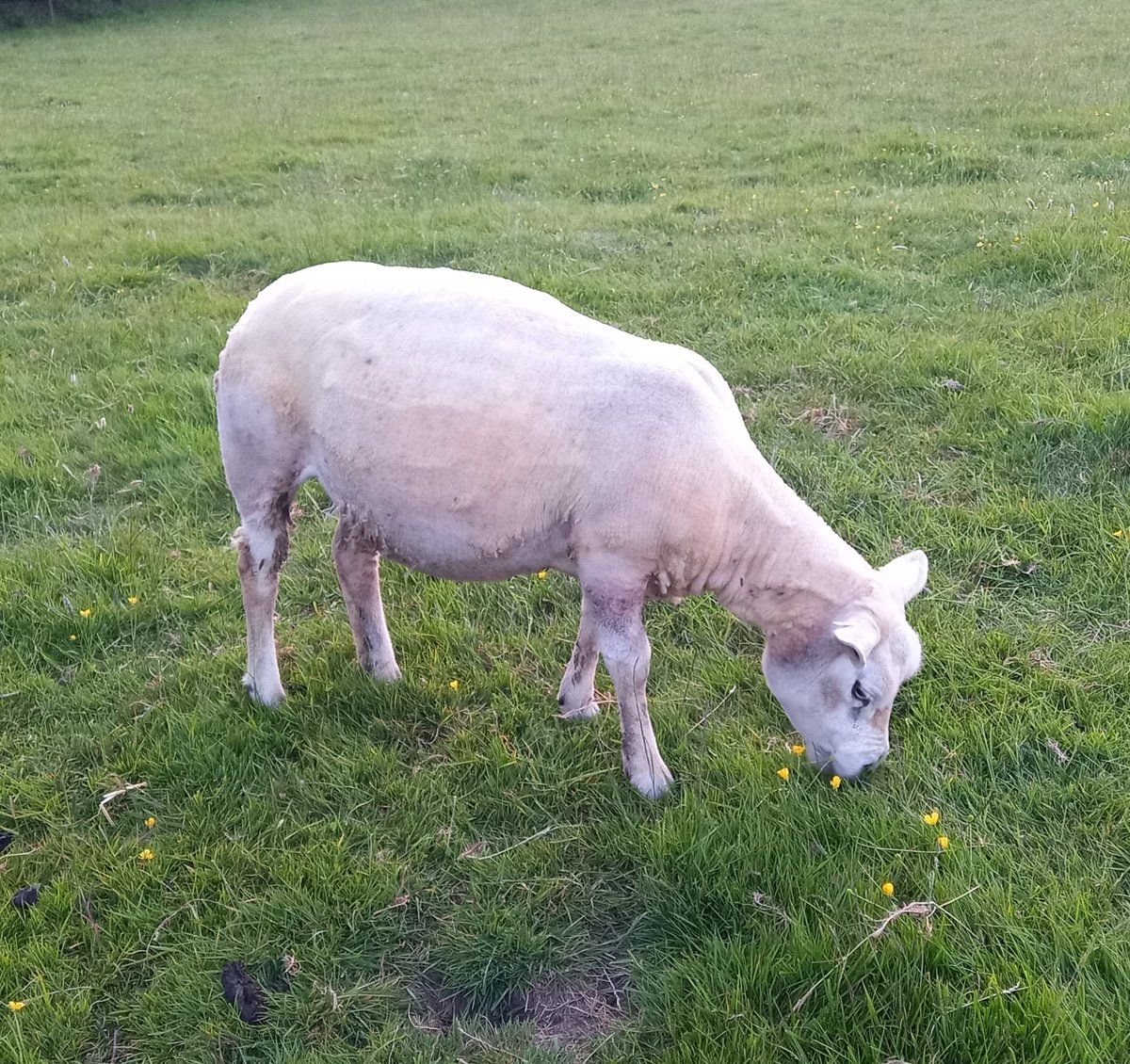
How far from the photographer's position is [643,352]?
11.1ft

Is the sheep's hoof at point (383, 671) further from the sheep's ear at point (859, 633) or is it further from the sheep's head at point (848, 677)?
the sheep's ear at point (859, 633)

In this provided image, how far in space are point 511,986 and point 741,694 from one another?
155cm

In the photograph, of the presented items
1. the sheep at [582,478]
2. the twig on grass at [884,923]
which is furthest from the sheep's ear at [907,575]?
the twig on grass at [884,923]

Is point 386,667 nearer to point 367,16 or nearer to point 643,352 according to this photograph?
point 643,352

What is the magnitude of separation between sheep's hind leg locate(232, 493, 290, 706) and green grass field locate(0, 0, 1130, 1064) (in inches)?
5.0

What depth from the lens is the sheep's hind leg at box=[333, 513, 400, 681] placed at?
3.93 meters

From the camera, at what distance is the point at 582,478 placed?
128 inches

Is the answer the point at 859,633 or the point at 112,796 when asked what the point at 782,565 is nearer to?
the point at 859,633

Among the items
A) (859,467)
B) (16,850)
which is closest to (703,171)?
(859,467)

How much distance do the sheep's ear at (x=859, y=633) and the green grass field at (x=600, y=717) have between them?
582 millimetres

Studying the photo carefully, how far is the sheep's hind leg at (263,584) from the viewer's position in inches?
153

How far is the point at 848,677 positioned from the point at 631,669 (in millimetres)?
733

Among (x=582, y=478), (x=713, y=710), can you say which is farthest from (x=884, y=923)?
(x=582, y=478)

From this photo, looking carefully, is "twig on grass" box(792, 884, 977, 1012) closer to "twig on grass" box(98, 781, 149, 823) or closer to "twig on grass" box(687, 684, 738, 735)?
"twig on grass" box(687, 684, 738, 735)
